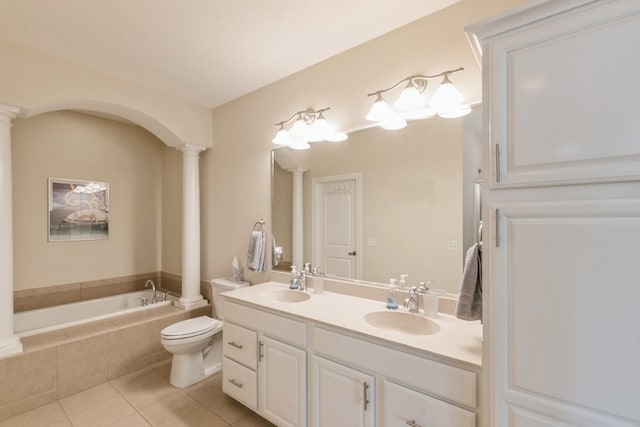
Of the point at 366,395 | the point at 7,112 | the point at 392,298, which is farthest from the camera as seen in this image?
the point at 7,112

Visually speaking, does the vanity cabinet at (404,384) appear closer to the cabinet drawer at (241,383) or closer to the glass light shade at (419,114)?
the cabinet drawer at (241,383)

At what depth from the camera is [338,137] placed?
2.15 m

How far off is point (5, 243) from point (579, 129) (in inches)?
127

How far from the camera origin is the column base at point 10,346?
1.98 m

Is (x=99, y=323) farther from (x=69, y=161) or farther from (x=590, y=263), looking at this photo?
(x=590, y=263)

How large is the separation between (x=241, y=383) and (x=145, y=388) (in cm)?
98

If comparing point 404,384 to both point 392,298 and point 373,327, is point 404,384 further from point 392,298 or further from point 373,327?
point 392,298

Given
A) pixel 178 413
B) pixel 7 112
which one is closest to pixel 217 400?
pixel 178 413

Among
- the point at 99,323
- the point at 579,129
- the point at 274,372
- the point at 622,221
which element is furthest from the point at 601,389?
the point at 99,323

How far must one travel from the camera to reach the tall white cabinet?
2.60 feet

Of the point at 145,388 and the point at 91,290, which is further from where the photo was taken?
the point at 91,290

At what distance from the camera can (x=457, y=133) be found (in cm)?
166

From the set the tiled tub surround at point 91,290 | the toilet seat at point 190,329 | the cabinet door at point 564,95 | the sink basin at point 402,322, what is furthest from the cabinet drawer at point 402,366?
the tiled tub surround at point 91,290

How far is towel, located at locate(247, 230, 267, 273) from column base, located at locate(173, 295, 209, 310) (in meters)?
0.92
